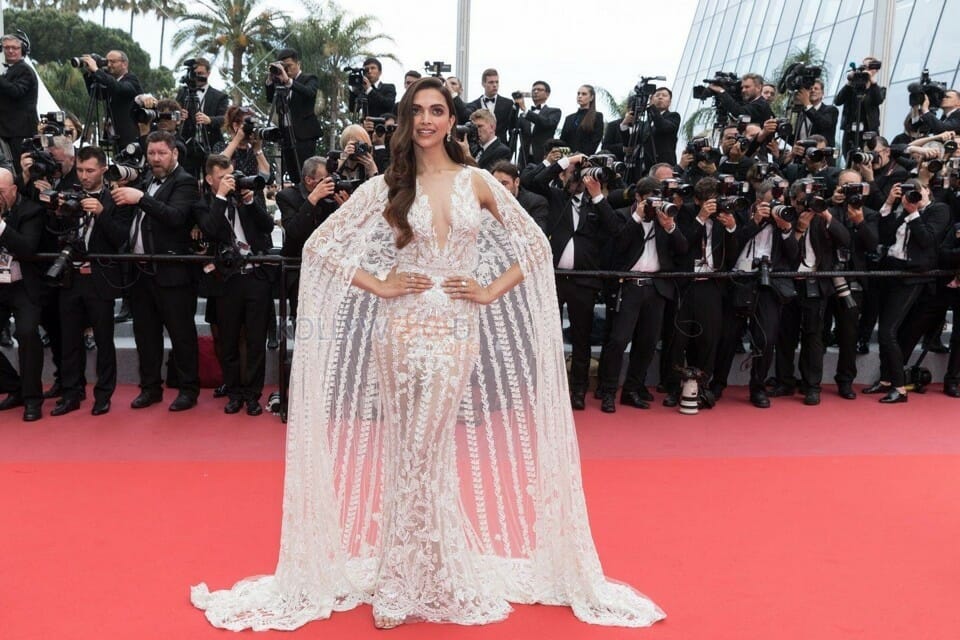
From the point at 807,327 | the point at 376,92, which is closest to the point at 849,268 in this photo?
the point at 807,327

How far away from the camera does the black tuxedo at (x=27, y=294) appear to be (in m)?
5.65

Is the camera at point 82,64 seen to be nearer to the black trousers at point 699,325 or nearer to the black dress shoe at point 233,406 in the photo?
the black dress shoe at point 233,406

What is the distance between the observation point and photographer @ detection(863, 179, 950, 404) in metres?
6.55

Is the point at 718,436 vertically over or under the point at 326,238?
under

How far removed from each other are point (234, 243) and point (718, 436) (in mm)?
3107

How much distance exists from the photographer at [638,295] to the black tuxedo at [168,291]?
2664 mm

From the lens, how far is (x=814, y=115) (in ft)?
26.0

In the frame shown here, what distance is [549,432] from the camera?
10.7 feet

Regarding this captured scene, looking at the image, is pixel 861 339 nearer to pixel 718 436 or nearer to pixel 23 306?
pixel 718 436

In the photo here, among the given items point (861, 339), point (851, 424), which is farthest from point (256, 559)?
point (861, 339)

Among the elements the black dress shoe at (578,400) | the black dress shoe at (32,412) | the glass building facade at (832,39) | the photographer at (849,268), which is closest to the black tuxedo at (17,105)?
the black dress shoe at (32,412)

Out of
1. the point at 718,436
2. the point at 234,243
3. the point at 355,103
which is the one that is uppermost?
the point at 355,103

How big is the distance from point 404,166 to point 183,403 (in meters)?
3.40

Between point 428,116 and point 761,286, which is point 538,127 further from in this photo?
point 428,116
